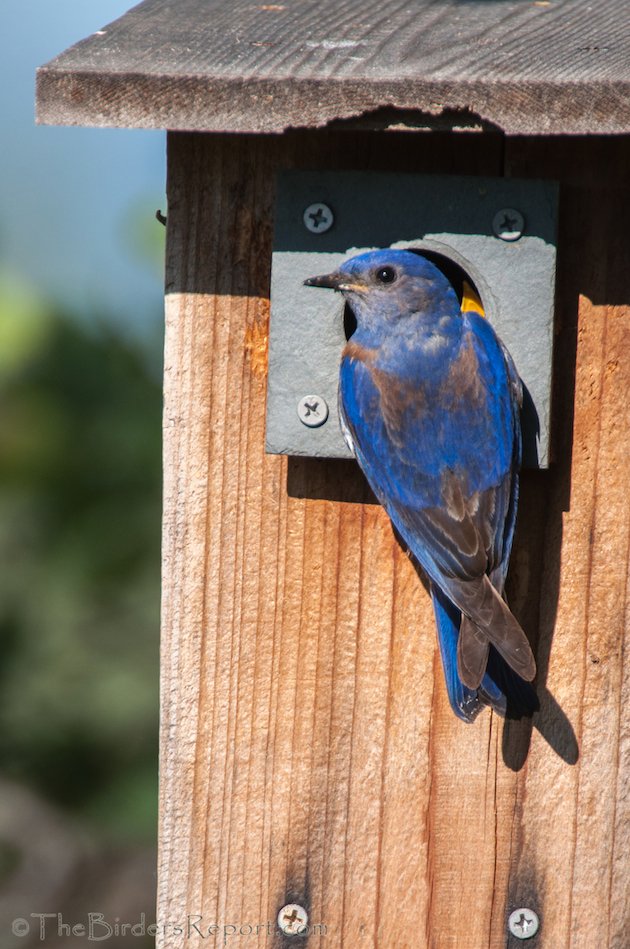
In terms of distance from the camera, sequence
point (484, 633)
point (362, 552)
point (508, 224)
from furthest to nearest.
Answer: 1. point (362, 552)
2. point (508, 224)
3. point (484, 633)

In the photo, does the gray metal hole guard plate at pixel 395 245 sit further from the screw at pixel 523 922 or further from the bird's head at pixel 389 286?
the screw at pixel 523 922

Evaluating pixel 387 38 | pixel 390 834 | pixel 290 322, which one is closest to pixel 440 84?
pixel 387 38

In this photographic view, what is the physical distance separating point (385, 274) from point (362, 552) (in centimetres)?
54

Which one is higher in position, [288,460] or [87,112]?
[87,112]

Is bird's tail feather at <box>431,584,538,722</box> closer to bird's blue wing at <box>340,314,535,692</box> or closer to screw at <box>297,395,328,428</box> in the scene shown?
bird's blue wing at <box>340,314,535,692</box>

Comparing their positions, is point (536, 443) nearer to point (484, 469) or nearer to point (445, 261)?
point (484, 469)

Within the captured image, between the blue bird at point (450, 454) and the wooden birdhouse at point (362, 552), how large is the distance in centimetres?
6

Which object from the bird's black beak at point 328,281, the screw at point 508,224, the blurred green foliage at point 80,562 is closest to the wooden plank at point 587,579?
the screw at point 508,224

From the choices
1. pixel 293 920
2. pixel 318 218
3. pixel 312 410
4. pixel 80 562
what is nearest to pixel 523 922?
pixel 293 920

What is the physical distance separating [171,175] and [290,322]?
1.23ft

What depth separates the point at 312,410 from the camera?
8.41ft

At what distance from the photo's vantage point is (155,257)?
169 inches

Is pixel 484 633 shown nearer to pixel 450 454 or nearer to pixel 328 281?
pixel 450 454

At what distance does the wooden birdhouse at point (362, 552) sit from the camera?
249 centimetres
